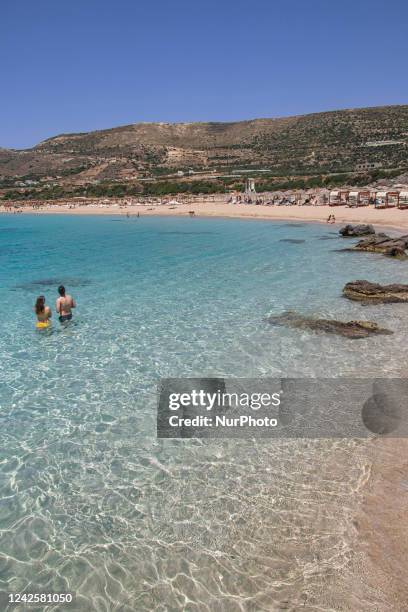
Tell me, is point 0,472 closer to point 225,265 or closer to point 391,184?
point 225,265

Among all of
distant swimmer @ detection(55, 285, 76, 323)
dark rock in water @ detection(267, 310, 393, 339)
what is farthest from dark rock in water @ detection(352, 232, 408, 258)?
distant swimmer @ detection(55, 285, 76, 323)

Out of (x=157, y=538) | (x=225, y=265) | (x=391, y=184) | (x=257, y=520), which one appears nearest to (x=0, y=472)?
(x=157, y=538)

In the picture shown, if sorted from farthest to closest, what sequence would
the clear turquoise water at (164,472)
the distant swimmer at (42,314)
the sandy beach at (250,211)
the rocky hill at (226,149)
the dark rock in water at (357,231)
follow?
the rocky hill at (226,149) → the sandy beach at (250,211) → the dark rock in water at (357,231) → the distant swimmer at (42,314) → the clear turquoise water at (164,472)

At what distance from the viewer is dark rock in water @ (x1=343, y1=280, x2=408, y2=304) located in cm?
1463

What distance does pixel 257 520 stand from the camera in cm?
524

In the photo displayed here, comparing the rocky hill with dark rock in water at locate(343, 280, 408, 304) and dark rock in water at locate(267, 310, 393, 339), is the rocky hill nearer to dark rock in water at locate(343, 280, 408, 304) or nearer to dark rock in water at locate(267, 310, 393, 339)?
dark rock in water at locate(343, 280, 408, 304)

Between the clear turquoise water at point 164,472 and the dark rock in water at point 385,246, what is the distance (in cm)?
1014

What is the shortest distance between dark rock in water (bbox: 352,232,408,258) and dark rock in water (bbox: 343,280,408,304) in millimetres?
8520

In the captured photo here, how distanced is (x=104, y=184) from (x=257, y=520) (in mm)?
100077

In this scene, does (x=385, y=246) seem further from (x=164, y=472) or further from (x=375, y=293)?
(x=164, y=472)

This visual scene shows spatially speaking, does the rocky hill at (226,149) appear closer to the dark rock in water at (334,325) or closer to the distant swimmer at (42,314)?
the dark rock in water at (334,325)

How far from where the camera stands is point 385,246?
81.2 feet

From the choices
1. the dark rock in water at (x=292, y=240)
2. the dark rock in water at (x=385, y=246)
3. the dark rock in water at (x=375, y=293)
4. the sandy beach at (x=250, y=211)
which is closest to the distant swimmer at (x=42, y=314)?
the dark rock in water at (x=375, y=293)

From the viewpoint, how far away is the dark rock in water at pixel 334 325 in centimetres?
1138
